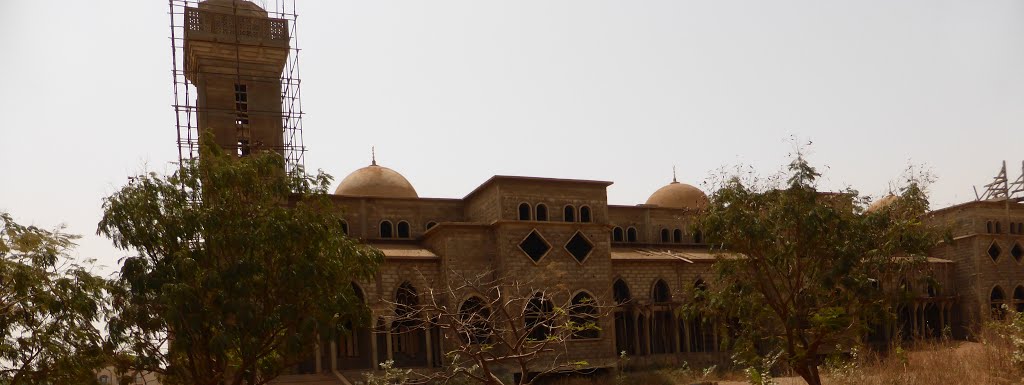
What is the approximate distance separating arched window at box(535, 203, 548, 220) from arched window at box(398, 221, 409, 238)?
509cm

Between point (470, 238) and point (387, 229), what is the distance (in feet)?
13.6

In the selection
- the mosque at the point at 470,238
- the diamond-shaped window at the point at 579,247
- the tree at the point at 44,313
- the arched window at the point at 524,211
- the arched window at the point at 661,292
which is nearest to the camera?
the tree at the point at 44,313

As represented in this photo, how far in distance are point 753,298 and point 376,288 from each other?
1221 cm

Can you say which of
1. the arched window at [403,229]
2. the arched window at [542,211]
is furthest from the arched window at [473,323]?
the arched window at [403,229]

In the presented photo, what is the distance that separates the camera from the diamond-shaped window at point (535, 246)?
28.8 meters

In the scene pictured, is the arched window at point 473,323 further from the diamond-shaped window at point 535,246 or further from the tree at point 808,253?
the tree at point 808,253

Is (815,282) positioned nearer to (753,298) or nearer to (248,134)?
(753,298)

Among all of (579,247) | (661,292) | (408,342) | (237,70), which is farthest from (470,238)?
(237,70)

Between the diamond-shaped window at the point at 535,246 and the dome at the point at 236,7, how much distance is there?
13296mm

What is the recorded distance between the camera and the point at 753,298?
20.7 meters

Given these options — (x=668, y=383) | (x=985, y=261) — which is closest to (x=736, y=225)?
(x=668, y=383)

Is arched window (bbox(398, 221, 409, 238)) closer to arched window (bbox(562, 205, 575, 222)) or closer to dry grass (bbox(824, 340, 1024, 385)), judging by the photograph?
arched window (bbox(562, 205, 575, 222))

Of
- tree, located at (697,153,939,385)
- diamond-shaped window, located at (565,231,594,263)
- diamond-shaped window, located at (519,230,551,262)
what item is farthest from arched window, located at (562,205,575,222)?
tree, located at (697,153,939,385)

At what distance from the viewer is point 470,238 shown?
28734mm
